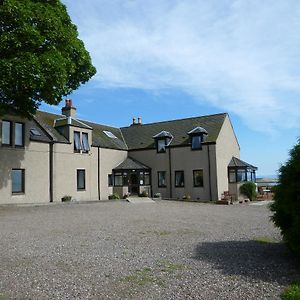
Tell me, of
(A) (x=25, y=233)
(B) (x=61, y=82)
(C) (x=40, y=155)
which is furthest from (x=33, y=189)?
(A) (x=25, y=233)

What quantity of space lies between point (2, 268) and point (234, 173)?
99.9ft

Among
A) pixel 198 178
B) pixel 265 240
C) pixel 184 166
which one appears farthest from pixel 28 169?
pixel 265 240

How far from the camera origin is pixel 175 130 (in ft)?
126

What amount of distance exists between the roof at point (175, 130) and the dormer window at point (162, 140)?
51cm

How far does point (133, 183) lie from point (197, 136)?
7.73m

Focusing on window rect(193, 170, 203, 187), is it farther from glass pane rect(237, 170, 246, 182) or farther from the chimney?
the chimney

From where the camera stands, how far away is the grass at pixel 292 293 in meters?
6.12

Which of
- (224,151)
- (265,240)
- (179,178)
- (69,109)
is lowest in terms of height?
(265,240)

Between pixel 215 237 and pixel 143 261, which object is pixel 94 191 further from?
pixel 143 261

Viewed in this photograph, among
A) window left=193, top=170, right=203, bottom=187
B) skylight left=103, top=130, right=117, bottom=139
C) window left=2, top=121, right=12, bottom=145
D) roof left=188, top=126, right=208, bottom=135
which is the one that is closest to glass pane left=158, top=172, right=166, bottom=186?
window left=193, top=170, right=203, bottom=187

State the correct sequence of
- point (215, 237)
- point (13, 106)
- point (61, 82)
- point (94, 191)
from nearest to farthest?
point (215, 237)
point (61, 82)
point (13, 106)
point (94, 191)

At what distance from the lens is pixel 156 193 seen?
36719 mm

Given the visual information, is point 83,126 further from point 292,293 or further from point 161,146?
point 292,293

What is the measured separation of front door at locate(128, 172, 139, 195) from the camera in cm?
3644
